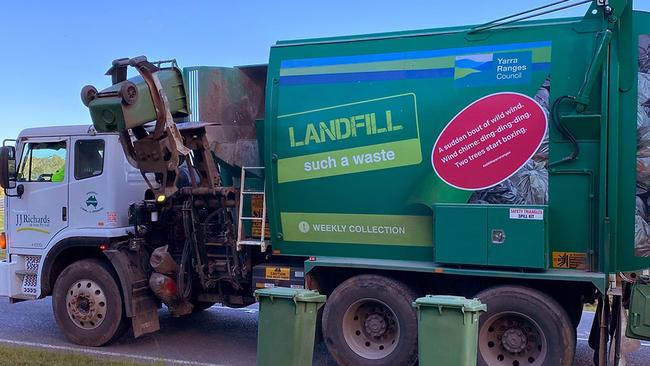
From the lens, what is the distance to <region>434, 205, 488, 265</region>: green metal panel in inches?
255

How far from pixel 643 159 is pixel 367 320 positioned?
3053 millimetres

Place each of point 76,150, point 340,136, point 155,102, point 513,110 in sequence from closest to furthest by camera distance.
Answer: point 513,110 < point 340,136 < point 155,102 < point 76,150

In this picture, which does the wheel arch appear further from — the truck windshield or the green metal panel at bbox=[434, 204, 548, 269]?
the green metal panel at bbox=[434, 204, 548, 269]

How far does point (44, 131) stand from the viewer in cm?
879

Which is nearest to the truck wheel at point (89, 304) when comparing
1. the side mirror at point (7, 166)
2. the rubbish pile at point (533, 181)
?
the side mirror at point (7, 166)

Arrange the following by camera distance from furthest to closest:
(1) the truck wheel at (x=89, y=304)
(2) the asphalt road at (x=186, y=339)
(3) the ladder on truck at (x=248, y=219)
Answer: (1) the truck wheel at (x=89, y=304) → (2) the asphalt road at (x=186, y=339) → (3) the ladder on truck at (x=248, y=219)

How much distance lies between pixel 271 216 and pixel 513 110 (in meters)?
2.78

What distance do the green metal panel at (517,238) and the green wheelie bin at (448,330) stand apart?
118 centimetres

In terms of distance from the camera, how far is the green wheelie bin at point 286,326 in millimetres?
5781

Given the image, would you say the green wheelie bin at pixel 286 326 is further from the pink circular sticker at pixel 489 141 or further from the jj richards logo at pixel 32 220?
the jj richards logo at pixel 32 220

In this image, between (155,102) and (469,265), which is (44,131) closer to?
(155,102)

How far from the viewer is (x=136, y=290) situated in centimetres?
812

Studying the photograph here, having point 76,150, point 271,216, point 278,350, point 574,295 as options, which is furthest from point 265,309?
point 76,150

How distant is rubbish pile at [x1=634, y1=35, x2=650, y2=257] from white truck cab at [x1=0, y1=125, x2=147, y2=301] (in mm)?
5733
